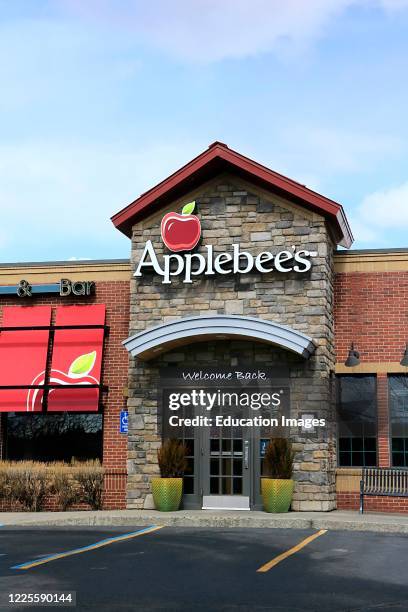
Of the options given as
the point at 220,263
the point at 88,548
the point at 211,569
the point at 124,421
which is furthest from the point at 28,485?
the point at 211,569

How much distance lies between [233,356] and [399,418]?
13.2 feet

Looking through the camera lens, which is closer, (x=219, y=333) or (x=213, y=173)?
(x=219, y=333)

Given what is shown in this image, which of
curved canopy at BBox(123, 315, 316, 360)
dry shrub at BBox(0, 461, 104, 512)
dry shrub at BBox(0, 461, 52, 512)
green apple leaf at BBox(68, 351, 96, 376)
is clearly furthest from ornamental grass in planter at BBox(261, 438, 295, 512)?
dry shrub at BBox(0, 461, 52, 512)

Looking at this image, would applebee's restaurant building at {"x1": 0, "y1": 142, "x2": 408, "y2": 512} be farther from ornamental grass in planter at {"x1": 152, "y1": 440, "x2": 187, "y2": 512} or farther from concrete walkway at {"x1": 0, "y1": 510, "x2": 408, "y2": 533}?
concrete walkway at {"x1": 0, "y1": 510, "x2": 408, "y2": 533}

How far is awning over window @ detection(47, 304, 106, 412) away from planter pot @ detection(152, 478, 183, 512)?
2784 mm

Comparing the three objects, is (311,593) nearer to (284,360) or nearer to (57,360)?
(284,360)

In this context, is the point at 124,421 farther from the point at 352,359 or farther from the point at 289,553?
the point at 289,553

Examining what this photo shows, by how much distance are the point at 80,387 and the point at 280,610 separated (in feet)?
41.8

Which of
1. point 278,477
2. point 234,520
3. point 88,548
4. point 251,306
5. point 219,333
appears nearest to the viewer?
point 88,548

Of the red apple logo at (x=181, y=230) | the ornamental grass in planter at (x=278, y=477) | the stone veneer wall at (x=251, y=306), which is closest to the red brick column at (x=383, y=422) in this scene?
the stone veneer wall at (x=251, y=306)

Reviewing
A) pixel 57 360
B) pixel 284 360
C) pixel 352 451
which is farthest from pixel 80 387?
pixel 352 451

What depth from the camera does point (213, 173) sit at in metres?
20.4

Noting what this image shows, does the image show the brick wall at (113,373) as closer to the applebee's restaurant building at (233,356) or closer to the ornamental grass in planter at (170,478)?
the applebee's restaurant building at (233,356)

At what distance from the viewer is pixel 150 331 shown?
1908 centimetres
